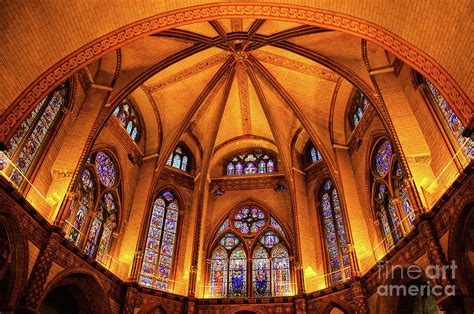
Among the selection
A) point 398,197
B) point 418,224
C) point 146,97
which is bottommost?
point 418,224

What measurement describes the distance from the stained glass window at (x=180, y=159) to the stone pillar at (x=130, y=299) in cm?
743

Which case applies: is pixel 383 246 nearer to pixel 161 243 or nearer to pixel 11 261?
pixel 161 243

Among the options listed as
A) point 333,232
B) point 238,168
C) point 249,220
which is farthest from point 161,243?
point 333,232

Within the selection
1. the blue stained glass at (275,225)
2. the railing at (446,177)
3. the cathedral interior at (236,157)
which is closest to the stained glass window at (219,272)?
the cathedral interior at (236,157)

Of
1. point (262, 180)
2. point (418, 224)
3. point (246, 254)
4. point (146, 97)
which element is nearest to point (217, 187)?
point (262, 180)

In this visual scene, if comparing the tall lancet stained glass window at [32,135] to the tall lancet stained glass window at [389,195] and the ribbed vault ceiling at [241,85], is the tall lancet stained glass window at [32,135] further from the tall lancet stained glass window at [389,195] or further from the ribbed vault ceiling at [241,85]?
the tall lancet stained glass window at [389,195]

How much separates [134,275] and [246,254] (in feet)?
19.6

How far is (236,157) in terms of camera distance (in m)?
23.0

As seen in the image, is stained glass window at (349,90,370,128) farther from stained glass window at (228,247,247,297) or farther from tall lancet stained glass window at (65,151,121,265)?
tall lancet stained glass window at (65,151,121,265)

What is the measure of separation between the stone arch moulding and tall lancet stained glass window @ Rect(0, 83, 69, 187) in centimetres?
139

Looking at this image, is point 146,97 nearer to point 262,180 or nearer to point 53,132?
point 53,132

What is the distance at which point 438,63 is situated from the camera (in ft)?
30.2

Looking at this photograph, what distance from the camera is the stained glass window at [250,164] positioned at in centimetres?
2205

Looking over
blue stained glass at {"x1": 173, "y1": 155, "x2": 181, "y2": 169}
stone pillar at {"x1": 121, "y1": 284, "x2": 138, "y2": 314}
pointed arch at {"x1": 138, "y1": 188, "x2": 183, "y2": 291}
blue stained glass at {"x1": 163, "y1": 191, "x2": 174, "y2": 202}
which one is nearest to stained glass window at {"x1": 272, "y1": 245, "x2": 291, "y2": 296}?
pointed arch at {"x1": 138, "y1": 188, "x2": 183, "y2": 291}
